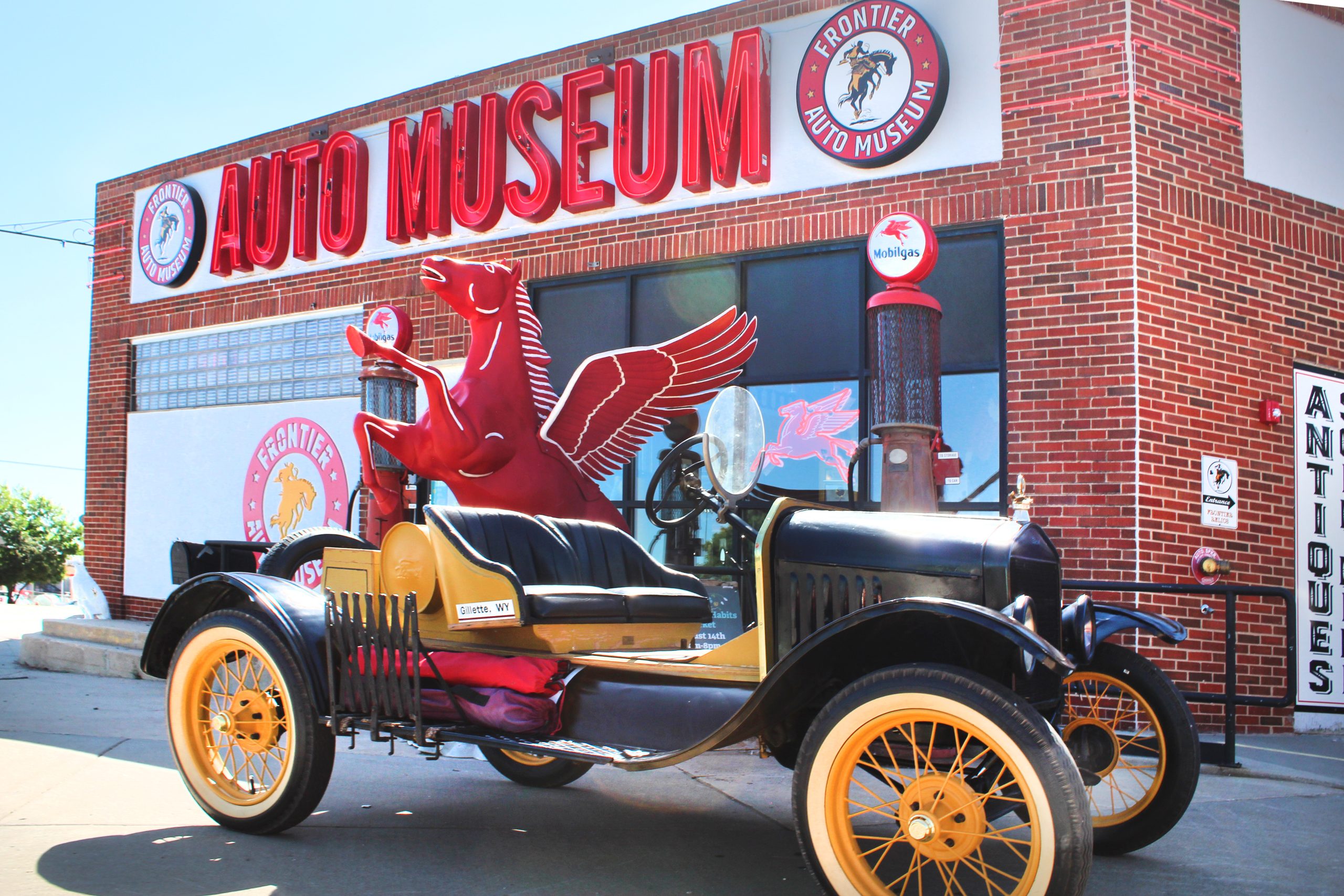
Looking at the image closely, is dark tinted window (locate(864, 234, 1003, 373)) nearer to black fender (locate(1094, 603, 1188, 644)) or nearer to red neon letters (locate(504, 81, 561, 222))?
red neon letters (locate(504, 81, 561, 222))

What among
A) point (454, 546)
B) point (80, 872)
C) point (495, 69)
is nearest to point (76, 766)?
point (80, 872)

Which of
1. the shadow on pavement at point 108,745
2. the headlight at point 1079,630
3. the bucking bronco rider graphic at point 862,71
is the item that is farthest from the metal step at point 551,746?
the bucking bronco rider graphic at point 862,71

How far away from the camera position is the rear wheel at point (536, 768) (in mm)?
4961

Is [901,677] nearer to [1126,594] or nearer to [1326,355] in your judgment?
[1126,594]

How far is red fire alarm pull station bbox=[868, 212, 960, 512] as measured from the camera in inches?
237

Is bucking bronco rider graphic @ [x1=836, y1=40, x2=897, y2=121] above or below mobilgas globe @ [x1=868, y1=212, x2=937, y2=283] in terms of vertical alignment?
above

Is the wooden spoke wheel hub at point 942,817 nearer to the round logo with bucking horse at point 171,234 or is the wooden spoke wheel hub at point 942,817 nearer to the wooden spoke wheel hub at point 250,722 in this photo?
the wooden spoke wheel hub at point 250,722

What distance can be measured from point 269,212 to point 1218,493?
29.0 ft

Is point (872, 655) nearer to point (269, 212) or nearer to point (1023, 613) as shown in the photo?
→ point (1023, 613)

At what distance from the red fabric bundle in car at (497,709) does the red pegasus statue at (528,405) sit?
2.66 m

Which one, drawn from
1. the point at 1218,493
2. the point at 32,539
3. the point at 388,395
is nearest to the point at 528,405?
the point at 388,395

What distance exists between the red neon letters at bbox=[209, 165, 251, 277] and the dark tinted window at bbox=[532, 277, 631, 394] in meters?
3.70

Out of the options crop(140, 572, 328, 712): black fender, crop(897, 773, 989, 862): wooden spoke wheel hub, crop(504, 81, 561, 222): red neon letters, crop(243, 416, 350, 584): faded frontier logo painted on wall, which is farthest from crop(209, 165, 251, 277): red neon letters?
crop(897, 773, 989, 862): wooden spoke wheel hub

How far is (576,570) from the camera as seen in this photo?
464cm
